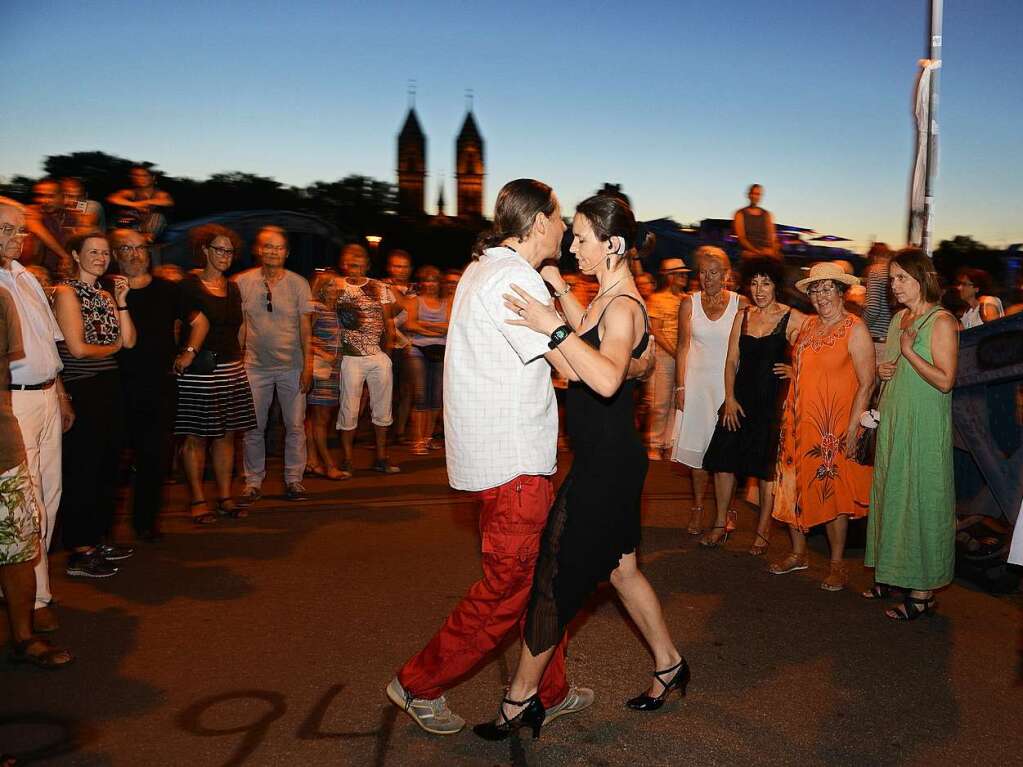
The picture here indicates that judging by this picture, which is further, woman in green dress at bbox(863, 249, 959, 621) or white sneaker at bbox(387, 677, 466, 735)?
woman in green dress at bbox(863, 249, 959, 621)

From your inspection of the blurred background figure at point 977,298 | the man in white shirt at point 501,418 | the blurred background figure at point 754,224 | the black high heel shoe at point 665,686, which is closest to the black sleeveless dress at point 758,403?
the black high heel shoe at point 665,686

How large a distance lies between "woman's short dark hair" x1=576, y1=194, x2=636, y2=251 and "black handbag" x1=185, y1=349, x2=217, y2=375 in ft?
13.0

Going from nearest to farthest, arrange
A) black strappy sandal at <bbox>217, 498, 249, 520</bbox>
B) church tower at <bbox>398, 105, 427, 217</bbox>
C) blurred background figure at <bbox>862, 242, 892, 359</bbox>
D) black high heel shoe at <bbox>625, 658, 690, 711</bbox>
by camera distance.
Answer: black high heel shoe at <bbox>625, 658, 690, 711</bbox> → black strappy sandal at <bbox>217, 498, 249, 520</bbox> → blurred background figure at <bbox>862, 242, 892, 359</bbox> → church tower at <bbox>398, 105, 427, 217</bbox>

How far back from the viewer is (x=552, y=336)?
2.90 m

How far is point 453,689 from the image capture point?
153 inches

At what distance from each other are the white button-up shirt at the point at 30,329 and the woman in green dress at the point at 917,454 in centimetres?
433

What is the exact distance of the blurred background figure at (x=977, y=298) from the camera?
29.4ft

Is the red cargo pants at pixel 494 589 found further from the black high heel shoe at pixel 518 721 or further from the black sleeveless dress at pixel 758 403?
the black sleeveless dress at pixel 758 403

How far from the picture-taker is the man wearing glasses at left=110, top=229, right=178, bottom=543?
5.84 meters

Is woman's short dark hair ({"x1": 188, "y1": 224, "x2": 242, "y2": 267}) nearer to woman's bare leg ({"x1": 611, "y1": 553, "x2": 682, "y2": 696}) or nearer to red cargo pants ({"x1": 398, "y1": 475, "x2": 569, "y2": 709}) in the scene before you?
red cargo pants ({"x1": 398, "y1": 475, "x2": 569, "y2": 709})

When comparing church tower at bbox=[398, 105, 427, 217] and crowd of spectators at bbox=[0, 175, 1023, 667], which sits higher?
church tower at bbox=[398, 105, 427, 217]

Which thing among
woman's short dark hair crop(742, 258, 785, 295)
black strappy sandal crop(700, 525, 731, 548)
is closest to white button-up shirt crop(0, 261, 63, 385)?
woman's short dark hair crop(742, 258, 785, 295)

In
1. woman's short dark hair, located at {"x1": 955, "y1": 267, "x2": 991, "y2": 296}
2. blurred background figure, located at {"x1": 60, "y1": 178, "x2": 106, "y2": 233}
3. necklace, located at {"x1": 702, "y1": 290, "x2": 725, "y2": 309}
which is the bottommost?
necklace, located at {"x1": 702, "y1": 290, "x2": 725, "y2": 309}

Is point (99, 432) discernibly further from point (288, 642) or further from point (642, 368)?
point (642, 368)
